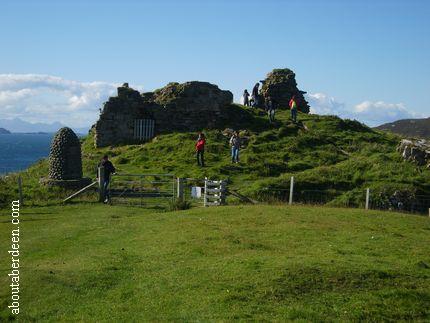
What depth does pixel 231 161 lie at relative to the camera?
38.2m

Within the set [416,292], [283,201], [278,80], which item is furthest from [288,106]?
[416,292]

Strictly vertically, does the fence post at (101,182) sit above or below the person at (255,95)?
below

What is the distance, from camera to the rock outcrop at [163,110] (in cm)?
4541

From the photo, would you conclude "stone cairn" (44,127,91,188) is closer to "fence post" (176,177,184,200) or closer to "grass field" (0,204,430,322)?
"fence post" (176,177,184,200)

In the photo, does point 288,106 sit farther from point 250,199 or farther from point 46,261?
point 46,261

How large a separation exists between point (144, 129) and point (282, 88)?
52.3 feet

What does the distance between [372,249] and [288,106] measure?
37.8 m

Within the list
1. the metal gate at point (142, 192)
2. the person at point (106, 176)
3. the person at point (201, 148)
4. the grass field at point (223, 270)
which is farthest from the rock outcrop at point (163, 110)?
the grass field at point (223, 270)

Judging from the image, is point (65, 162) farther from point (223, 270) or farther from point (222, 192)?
point (223, 270)

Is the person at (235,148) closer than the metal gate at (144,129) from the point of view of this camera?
Yes

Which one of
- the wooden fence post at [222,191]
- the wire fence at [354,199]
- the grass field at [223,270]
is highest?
the wooden fence post at [222,191]

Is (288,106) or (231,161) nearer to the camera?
(231,161)

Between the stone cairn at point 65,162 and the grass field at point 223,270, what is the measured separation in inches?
325

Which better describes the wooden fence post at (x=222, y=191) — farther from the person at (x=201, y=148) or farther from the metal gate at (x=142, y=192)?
the person at (x=201, y=148)
